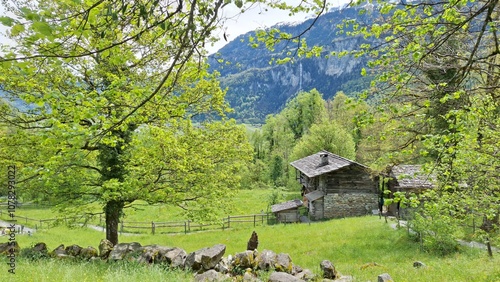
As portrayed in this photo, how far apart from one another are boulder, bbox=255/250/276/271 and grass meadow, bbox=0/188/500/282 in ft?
4.26

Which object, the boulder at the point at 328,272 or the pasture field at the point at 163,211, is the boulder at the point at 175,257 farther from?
the pasture field at the point at 163,211

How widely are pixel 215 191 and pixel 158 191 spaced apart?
2.02 metres

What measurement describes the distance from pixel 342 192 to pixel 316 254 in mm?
15156

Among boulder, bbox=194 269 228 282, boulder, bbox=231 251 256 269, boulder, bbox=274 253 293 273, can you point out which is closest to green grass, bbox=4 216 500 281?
boulder, bbox=194 269 228 282

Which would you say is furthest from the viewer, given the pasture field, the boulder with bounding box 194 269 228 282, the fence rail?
the pasture field

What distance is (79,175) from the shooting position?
11664 millimetres

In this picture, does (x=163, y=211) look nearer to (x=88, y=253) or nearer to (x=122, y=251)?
(x=88, y=253)

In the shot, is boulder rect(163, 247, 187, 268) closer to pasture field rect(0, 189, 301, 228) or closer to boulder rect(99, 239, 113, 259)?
boulder rect(99, 239, 113, 259)

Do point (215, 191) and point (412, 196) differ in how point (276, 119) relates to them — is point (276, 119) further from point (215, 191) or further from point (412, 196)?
point (412, 196)

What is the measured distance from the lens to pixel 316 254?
17438 mm

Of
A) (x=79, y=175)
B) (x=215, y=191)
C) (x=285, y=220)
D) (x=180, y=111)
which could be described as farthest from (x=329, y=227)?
(x=180, y=111)

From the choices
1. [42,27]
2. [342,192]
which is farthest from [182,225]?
[42,27]

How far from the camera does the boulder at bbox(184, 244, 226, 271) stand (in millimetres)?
8977

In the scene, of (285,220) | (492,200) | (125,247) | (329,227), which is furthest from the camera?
(285,220)
